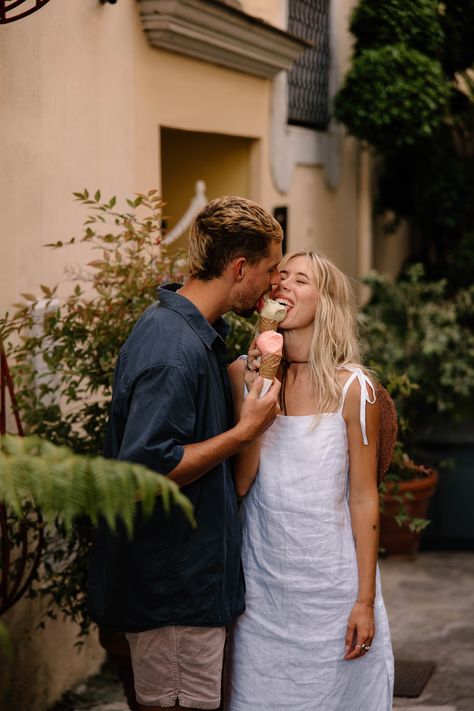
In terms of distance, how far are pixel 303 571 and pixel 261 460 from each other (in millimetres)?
367

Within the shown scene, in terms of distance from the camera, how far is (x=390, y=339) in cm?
812

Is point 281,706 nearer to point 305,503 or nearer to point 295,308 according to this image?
point 305,503

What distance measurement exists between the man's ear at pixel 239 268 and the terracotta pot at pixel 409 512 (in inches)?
180

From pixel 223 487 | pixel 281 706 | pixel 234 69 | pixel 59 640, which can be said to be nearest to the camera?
pixel 223 487

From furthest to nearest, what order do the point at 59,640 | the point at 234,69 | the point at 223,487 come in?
the point at 234,69 → the point at 59,640 → the point at 223,487

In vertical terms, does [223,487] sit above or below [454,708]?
above

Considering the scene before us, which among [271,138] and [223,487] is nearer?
[223,487]

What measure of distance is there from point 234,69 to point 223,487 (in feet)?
14.8

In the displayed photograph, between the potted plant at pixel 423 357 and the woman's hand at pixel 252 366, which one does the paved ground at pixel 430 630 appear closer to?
the potted plant at pixel 423 357

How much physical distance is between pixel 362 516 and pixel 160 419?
81cm

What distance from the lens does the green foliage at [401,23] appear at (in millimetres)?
8664

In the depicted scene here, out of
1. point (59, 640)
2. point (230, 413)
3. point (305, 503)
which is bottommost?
point (59, 640)

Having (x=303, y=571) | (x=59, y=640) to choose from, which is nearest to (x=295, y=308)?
(x=303, y=571)

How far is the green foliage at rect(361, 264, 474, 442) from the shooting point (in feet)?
26.0
